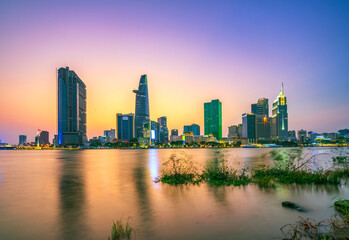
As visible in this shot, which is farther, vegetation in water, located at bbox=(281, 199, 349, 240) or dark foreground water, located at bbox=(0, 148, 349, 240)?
dark foreground water, located at bbox=(0, 148, 349, 240)

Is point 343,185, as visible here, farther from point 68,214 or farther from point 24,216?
point 24,216

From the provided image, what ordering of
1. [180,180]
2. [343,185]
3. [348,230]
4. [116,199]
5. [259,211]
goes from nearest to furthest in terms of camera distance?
1. [348,230]
2. [259,211]
3. [116,199]
4. [343,185]
5. [180,180]

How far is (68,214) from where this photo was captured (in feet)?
48.2

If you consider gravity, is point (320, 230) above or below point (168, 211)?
above

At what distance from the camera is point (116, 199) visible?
18.9 metres

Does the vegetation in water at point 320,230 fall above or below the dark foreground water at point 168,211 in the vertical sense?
above

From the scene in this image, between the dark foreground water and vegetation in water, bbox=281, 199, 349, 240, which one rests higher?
vegetation in water, bbox=281, 199, 349, 240

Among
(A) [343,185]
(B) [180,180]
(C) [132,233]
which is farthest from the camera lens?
(B) [180,180]

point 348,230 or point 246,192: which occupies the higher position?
point 348,230

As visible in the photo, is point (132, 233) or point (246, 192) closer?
point (132, 233)

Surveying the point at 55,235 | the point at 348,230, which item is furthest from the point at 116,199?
the point at 348,230

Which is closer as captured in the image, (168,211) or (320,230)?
(320,230)

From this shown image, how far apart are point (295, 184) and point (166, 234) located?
1552 centimetres

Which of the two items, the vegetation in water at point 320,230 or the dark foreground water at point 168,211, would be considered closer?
the vegetation in water at point 320,230
